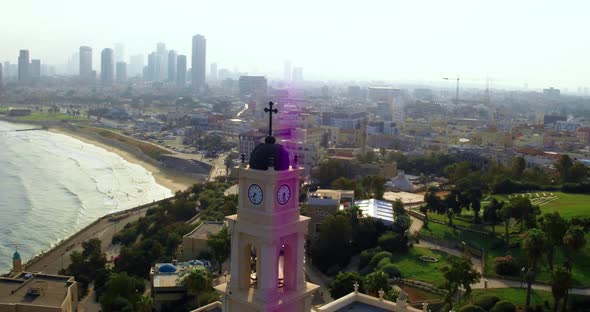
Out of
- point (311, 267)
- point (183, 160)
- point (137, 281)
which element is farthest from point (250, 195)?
point (183, 160)

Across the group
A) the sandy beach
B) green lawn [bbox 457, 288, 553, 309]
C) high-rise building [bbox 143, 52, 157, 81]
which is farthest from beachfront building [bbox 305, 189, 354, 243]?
high-rise building [bbox 143, 52, 157, 81]

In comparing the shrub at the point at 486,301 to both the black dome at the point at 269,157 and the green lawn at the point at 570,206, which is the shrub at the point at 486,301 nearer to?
the green lawn at the point at 570,206

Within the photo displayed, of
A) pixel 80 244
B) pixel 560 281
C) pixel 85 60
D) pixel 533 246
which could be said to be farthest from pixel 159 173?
pixel 85 60

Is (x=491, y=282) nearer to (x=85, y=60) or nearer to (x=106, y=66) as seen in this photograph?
(x=106, y=66)

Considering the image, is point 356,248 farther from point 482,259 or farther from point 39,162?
Answer: point 39,162

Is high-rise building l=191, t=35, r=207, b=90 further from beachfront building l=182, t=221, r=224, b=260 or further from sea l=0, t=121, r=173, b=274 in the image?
beachfront building l=182, t=221, r=224, b=260

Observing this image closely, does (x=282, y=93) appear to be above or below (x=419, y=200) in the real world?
above
